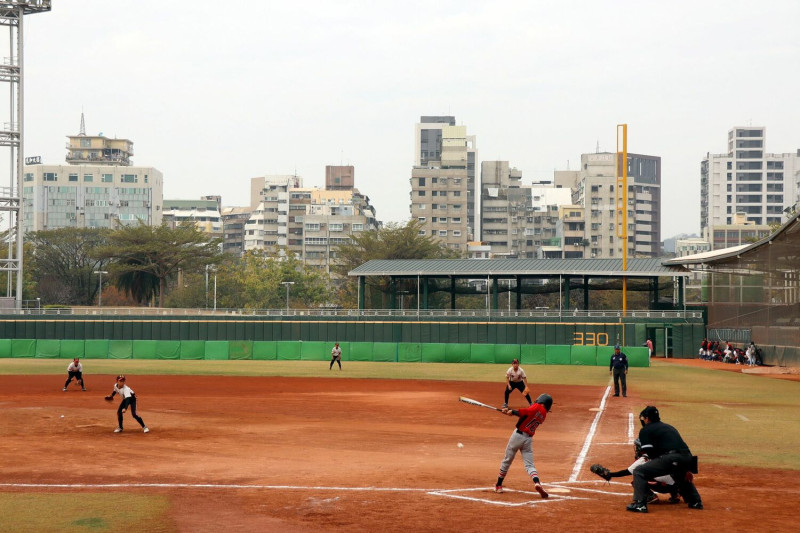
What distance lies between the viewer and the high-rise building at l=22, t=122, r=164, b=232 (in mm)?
192125

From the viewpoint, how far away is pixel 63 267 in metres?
139

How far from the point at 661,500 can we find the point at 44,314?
78.4 meters

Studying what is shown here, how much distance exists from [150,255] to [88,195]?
261ft

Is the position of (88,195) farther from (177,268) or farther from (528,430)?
(528,430)

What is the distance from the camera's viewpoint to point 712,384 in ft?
157

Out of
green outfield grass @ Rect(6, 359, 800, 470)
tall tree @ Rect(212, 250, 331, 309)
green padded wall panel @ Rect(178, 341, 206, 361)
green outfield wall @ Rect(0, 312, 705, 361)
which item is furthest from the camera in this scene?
tall tree @ Rect(212, 250, 331, 309)

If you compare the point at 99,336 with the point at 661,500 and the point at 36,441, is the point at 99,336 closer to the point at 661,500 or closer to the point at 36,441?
the point at 36,441

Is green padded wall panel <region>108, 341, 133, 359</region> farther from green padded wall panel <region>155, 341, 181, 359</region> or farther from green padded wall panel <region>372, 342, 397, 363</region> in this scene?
green padded wall panel <region>372, 342, 397, 363</region>

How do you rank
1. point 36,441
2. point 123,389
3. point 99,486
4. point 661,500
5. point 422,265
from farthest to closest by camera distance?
point 422,265, point 123,389, point 36,441, point 99,486, point 661,500

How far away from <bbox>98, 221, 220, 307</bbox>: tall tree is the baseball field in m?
78.3

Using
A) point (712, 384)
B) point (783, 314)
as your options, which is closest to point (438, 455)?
point (712, 384)

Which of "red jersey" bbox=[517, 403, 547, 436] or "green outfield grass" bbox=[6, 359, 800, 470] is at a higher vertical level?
"red jersey" bbox=[517, 403, 547, 436]

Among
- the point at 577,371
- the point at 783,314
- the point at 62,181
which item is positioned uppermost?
the point at 62,181

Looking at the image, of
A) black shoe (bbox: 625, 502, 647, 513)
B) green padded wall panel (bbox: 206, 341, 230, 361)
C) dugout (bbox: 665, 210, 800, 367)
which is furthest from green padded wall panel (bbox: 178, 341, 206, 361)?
black shoe (bbox: 625, 502, 647, 513)
